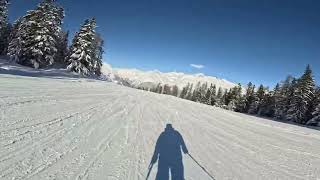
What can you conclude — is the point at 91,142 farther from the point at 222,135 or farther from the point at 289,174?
the point at 222,135

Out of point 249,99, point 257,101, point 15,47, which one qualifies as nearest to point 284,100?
point 257,101

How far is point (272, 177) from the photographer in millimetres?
8812

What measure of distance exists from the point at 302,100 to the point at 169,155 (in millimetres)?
52559

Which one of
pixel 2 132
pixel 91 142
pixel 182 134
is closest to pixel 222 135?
pixel 182 134

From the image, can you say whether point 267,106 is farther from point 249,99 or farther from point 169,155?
point 169,155

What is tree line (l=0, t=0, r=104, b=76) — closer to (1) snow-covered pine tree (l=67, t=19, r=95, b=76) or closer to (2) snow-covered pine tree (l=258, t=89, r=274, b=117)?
(1) snow-covered pine tree (l=67, t=19, r=95, b=76)

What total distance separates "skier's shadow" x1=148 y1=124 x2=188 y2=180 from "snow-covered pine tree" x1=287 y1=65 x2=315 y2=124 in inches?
1920

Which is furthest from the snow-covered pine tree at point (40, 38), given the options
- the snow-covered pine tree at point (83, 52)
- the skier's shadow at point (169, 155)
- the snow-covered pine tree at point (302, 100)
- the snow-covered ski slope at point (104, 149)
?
the snow-covered pine tree at point (302, 100)

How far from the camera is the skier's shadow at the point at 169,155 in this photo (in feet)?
25.0

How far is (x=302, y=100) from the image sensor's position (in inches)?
2183

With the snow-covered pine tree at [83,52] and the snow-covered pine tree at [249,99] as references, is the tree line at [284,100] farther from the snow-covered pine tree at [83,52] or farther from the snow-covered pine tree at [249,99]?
the snow-covered pine tree at [83,52]

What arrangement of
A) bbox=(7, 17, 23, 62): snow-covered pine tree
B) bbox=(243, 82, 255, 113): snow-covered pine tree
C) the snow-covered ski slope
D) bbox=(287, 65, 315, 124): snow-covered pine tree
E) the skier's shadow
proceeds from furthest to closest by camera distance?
bbox=(243, 82, 255, 113): snow-covered pine tree < bbox=(287, 65, 315, 124): snow-covered pine tree < bbox=(7, 17, 23, 62): snow-covered pine tree < the skier's shadow < the snow-covered ski slope

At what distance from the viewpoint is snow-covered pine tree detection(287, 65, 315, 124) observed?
182 ft

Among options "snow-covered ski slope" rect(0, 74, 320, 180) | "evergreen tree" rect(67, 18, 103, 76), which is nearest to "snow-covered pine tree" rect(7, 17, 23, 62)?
"evergreen tree" rect(67, 18, 103, 76)
